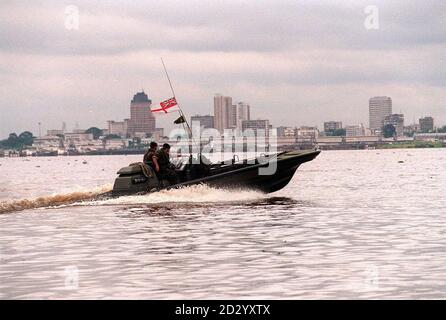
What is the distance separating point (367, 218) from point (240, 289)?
1304 cm

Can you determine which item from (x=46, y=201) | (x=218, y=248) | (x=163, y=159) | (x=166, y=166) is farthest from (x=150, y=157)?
(x=218, y=248)

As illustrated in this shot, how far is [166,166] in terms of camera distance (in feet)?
103

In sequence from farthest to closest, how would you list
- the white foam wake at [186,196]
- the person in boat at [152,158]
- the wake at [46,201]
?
the wake at [46,201], the white foam wake at [186,196], the person in boat at [152,158]

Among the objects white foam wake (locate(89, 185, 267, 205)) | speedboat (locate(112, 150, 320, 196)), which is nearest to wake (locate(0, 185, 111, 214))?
white foam wake (locate(89, 185, 267, 205))

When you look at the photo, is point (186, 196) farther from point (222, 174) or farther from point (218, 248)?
point (218, 248)

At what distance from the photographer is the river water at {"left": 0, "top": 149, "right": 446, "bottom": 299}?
14273 millimetres

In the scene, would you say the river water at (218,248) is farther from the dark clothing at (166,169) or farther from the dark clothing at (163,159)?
the dark clothing at (163,159)

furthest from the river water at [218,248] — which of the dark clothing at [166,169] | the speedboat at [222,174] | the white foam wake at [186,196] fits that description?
the dark clothing at [166,169]

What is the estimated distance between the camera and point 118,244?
20.5m

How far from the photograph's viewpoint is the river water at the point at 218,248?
14.3 meters

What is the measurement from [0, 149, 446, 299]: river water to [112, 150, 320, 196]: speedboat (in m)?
0.35

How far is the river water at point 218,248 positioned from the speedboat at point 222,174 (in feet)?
1.14

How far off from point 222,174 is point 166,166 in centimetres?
195
